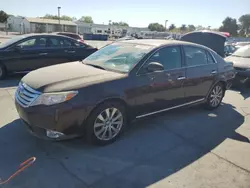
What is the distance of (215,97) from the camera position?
18.0 feet

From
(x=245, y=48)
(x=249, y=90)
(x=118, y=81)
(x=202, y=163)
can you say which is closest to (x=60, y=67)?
(x=118, y=81)

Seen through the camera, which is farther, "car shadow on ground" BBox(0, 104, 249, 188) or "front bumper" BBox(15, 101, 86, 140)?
"front bumper" BBox(15, 101, 86, 140)

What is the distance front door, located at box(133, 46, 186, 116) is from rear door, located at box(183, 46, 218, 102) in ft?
0.66

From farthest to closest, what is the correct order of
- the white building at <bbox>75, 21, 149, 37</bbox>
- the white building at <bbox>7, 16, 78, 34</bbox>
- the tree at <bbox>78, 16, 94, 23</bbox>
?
the tree at <bbox>78, 16, 94, 23</bbox>, the white building at <bbox>75, 21, 149, 37</bbox>, the white building at <bbox>7, 16, 78, 34</bbox>

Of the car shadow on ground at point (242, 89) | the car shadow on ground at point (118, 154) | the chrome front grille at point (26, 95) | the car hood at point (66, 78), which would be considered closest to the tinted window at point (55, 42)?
the car hood at point (66, 78)

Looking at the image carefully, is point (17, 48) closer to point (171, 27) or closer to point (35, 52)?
point (35, 52)

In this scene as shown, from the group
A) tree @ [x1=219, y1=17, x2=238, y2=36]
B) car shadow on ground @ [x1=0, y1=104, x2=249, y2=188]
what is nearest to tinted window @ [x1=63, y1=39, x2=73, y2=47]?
car shadow on ground @ [x1=0, y1=104, x2=249, y2=188]

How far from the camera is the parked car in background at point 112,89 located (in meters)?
3.12

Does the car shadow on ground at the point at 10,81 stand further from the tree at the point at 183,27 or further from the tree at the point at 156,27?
the tree at the point at 183,27

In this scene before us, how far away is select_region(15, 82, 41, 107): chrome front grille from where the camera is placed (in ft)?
10.4

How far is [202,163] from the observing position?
331 cm

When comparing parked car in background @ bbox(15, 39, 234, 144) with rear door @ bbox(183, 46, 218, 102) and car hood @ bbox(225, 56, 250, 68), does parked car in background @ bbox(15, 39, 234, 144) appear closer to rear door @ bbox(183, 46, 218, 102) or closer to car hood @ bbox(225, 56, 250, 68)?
rear door @ bbox(183, 46, 218, 102)

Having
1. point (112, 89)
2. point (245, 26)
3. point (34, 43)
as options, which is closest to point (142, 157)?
point (112, 89)

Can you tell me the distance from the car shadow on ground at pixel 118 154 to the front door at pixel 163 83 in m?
0.50
